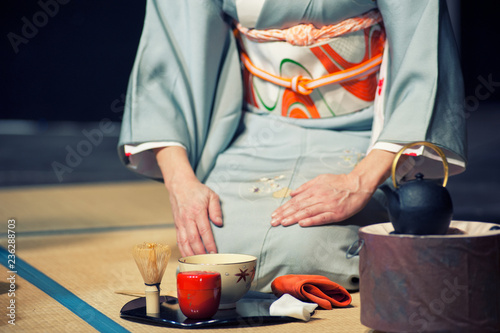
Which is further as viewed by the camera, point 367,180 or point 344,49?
point 344,49

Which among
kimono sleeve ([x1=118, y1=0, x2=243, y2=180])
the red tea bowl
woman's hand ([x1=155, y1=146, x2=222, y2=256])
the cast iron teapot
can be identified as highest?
kimono sleeve ([x1=118, y1=0, x2=243, y2=180])

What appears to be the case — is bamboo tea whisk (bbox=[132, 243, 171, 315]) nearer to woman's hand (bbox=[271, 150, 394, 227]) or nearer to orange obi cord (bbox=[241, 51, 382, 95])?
woman's hand (bbox=[271, 150, 394, 227])

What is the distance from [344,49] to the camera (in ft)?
5.87

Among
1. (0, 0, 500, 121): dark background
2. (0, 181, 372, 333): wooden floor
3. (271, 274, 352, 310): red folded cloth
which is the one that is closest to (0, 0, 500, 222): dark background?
(0, 0, 500, 121): dark background

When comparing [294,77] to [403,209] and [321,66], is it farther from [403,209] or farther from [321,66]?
[403,209]

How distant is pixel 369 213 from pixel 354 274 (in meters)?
0.16

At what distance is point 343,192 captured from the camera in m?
1.60

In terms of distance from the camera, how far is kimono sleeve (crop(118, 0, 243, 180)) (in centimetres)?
190

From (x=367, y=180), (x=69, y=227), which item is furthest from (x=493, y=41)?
(x=367, y=180)

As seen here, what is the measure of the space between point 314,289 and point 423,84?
0.55 metres

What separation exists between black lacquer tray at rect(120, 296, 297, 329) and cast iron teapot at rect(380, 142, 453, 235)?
33cm

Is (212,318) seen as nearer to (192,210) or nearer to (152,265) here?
(152,265)

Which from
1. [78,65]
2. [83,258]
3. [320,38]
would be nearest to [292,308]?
[320,38]

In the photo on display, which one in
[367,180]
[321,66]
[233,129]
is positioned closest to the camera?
[367,180]
